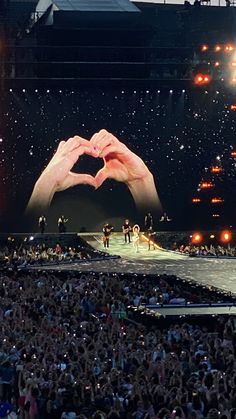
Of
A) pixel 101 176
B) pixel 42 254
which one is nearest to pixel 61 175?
pixel 101 176

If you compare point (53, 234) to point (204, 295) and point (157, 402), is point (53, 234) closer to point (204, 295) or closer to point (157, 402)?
point (204, 295)

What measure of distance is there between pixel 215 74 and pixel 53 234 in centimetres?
909

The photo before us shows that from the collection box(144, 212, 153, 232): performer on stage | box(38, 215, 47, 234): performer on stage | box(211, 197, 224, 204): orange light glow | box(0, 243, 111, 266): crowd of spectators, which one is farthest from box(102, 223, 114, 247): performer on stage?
box(211, 197, 224, 204): orange light glow

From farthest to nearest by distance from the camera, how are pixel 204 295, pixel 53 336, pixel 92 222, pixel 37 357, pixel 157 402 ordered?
pixel 92 222 < pixel 204 295 < pixel 53 336 < pixel 37 357 < pixel 157 402

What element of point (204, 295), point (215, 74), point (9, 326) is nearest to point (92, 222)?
point (215, 74)

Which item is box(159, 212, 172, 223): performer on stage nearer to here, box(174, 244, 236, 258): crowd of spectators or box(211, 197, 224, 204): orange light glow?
box(211, 197, 224, 204): orange light glow

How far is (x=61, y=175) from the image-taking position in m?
39.8

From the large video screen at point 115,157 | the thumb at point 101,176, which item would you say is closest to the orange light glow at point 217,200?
the large video screen at point 115,157

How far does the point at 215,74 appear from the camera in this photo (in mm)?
41062

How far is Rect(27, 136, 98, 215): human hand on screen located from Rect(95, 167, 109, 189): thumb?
15 centimetres

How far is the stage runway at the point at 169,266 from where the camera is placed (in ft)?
93.6

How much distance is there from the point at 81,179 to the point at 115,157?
5.04ft

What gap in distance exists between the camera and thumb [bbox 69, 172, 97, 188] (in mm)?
39906

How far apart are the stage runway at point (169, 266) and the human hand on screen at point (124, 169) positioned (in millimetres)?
4160
